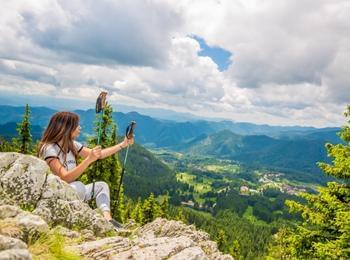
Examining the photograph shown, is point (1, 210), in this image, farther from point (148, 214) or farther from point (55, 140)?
point (148, 214)

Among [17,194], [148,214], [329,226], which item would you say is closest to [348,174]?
[329,226]

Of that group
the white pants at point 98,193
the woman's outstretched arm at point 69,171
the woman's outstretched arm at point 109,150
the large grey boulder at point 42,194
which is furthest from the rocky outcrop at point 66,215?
the woman's outstretched arm at point 109,150

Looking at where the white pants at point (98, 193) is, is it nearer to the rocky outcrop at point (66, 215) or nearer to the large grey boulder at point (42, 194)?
the rocky outcrop at point (66, 215)

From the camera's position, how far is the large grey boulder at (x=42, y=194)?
376 inches

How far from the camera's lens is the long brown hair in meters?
10.5

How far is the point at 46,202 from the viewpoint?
31.6ft

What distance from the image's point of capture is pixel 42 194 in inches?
388

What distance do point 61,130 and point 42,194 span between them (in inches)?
78.0

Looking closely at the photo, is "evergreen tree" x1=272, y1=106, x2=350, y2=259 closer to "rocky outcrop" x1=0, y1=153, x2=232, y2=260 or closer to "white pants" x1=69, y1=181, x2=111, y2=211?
"rocky outcrop" x1=0, y1=153, x2=232, y2=260

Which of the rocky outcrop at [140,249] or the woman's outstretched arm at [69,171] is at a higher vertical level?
the woman's outstretched arm at [69,171]

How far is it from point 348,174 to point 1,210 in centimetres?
1404

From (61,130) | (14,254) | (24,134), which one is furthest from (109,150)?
(24,134)

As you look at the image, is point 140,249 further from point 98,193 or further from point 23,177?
point 23,177

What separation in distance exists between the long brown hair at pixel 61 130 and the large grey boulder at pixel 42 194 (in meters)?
0.72
